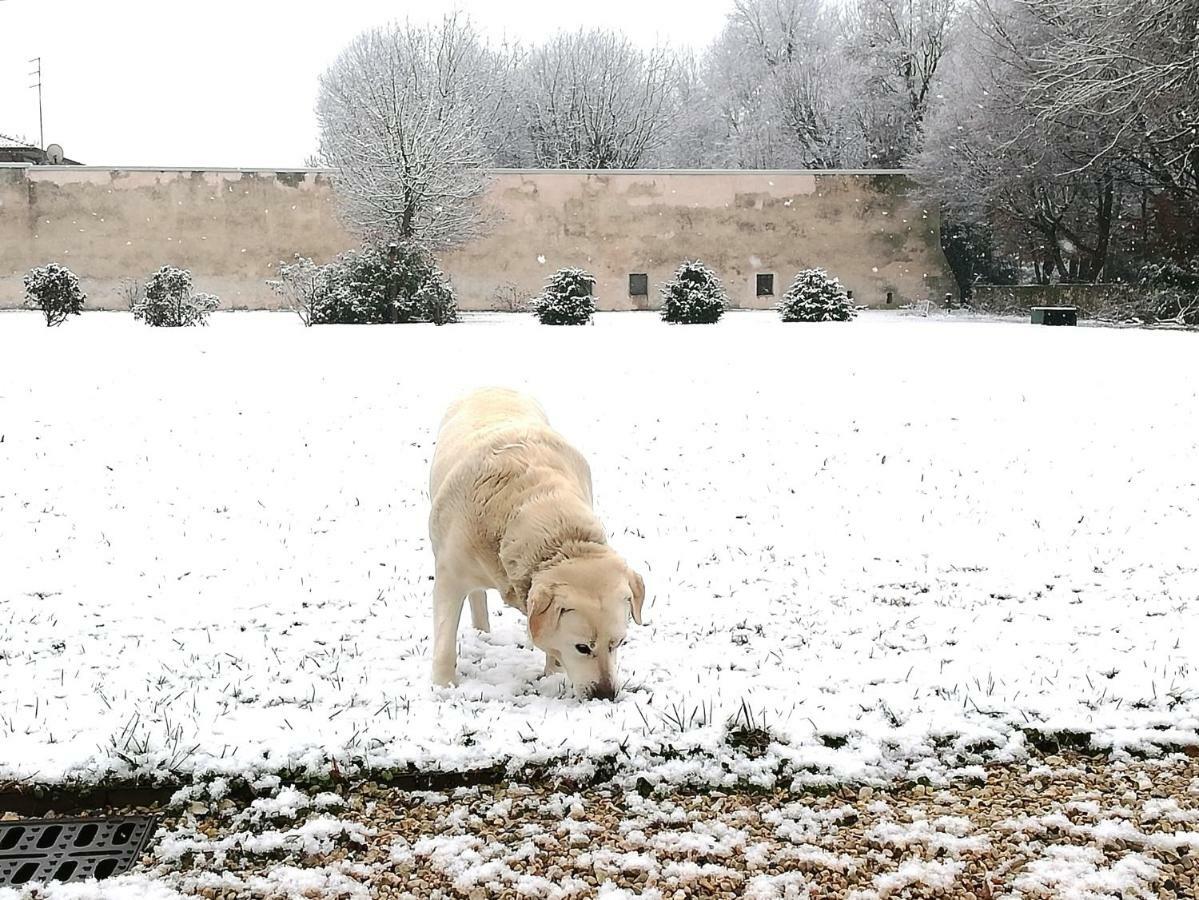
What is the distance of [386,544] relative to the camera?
6078 millimetres

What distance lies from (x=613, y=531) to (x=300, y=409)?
15.8 feet

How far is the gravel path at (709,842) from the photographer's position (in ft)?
8.69

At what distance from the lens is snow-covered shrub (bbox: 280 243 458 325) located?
20.0m

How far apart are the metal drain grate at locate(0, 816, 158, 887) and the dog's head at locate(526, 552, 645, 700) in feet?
4.54

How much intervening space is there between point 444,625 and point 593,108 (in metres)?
43.8

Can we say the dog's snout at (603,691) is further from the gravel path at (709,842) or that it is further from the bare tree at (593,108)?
the bare tree at (593,108)

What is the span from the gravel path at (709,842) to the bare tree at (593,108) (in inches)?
1698

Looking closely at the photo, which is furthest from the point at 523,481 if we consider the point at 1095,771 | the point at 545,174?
the point at 545,174

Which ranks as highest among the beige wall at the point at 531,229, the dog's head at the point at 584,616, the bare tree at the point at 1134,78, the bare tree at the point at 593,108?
the bare tree at the point at 593,108

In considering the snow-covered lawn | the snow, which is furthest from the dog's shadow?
the snow

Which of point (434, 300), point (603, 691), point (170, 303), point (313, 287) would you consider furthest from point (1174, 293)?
point (603, 691)

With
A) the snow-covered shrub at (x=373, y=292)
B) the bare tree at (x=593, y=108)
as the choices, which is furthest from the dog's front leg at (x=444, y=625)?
the bare tree at (x=593, y=108)

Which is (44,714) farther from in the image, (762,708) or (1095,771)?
(1095,771)

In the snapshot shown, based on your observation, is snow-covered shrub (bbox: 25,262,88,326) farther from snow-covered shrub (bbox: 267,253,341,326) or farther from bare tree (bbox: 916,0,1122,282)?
bare tree (bbox: 916,0,1122,282)
